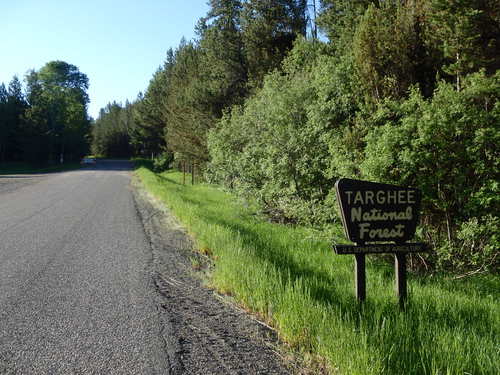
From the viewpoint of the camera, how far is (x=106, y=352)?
3514mm

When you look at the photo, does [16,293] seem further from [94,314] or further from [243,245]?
[243,245]

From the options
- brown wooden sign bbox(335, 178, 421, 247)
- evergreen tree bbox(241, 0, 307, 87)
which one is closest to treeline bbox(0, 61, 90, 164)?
evergreen tree bbox(241, 0, 307, 87)

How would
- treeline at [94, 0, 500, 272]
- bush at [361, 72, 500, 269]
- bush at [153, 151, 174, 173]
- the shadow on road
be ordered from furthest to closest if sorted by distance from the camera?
bush at [153, 151, 174, 173] → the shadow on road → treeline at [94, 0, 500, 272] → bush at [361, 72, 500, 269]

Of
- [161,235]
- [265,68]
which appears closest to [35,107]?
[265,68]

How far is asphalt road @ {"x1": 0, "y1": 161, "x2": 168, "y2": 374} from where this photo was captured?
341 cm

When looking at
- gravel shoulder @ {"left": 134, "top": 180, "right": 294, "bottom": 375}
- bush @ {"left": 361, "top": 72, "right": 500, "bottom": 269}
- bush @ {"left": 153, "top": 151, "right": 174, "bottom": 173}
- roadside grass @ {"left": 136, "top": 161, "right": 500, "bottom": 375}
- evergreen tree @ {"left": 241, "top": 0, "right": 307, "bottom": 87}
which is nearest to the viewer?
roadside grass @ {"left": 136, "top": 161, "right": 500, "bottom": 375}

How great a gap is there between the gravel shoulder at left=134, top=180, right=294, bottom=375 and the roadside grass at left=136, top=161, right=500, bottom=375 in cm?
22

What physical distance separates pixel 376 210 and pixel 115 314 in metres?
3.03

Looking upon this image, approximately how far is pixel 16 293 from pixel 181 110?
25.0 metres

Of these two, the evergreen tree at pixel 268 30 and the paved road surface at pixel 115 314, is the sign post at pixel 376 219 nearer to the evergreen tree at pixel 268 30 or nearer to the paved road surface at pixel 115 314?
the paved road surface at pixel 115 314

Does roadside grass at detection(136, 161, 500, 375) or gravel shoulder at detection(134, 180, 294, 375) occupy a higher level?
roadside grass at detection(136, 161, 500, 375)

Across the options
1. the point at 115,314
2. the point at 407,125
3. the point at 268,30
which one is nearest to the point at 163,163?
the point at 268,30

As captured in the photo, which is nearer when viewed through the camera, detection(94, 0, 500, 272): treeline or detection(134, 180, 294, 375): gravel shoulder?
detection(134, 180, 294, 375): gravel shoulder

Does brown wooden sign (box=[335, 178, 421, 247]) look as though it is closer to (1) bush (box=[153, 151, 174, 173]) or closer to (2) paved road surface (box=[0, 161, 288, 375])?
(2) paved road surface (box=[0, 161, 288, 375])
